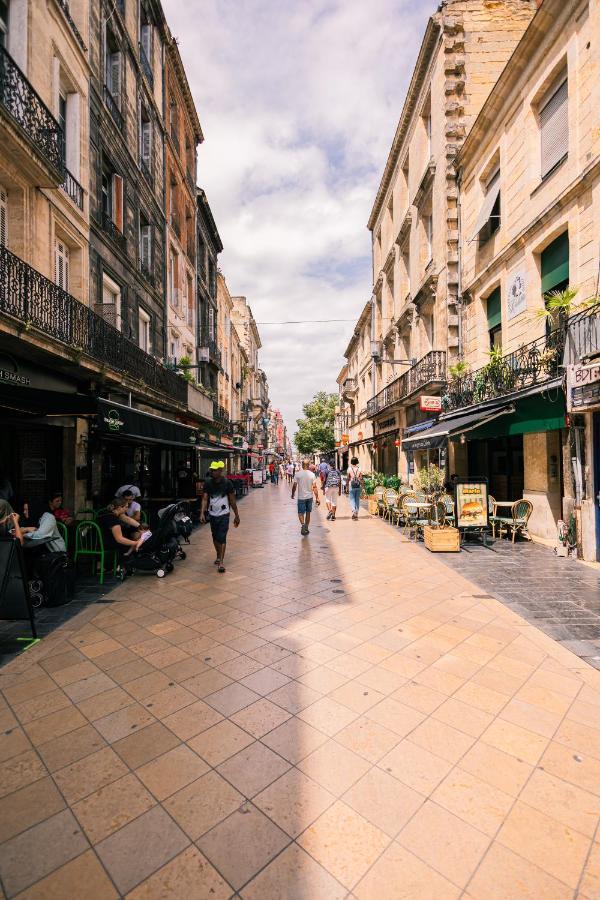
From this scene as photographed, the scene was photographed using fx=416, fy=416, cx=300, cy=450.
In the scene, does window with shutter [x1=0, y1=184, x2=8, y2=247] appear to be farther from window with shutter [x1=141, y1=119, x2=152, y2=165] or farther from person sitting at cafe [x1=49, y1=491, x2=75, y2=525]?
window with shutter [x1=141, y1=119, x2=152, y2=165]

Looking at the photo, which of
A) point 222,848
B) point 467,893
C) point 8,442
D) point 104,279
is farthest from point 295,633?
point 104,279

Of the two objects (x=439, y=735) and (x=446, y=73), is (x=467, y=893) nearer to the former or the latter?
(x=439, y=735)

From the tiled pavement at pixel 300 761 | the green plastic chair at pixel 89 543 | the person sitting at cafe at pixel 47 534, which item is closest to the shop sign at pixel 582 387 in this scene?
the tiled pavement at pixel 300 761

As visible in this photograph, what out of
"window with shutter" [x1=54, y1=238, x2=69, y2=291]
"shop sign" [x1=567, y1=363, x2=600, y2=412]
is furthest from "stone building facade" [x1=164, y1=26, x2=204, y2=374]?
"shop sign" [x1=567, y1=363, x2=600, y2=412]

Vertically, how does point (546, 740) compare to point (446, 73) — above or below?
below

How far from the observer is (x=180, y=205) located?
19688 millimetres

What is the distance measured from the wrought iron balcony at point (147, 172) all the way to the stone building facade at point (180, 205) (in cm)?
188

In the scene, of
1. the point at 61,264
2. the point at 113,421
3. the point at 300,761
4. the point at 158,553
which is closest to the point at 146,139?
the point at 61,264

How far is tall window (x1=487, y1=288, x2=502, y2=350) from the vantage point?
12.3 meters

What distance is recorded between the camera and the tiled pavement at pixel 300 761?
75.0 inches

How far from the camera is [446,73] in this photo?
583 inches

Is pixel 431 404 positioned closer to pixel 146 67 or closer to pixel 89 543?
pixel 89 543

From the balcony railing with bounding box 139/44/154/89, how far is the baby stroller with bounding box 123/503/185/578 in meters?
16.6

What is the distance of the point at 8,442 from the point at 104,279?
532 centimetres
